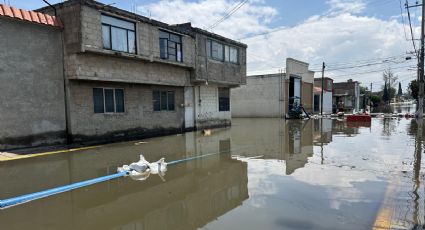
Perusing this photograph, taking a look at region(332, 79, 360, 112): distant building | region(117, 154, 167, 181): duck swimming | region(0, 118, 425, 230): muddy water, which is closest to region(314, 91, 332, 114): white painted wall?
region(332, 79, 360, 112): distant building

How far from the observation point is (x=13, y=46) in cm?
1145

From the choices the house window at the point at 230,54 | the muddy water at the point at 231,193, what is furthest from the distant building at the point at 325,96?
the muddy water at the point at 231,193

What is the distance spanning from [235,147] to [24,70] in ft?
30.5

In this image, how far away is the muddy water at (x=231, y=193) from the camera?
187 inches

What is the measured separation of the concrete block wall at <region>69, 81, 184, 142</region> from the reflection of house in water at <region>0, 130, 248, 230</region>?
391cm

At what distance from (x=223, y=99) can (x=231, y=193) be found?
62.8 ft

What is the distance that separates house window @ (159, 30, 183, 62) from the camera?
17.1 m

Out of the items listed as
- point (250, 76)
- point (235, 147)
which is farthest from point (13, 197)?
point (250, 76)

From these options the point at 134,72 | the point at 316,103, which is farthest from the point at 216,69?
the point at 316,103

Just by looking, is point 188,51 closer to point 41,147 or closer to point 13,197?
point 41,147

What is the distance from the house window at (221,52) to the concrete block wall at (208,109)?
2422 mm

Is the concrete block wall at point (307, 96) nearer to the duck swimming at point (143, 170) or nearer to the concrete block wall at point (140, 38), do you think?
the concrete block wall at point (140, 38)

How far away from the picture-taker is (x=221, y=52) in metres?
22.5

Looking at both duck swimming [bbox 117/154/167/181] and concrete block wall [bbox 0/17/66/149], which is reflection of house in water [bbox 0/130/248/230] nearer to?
duck swimming [bbox 117/154/167/181]
